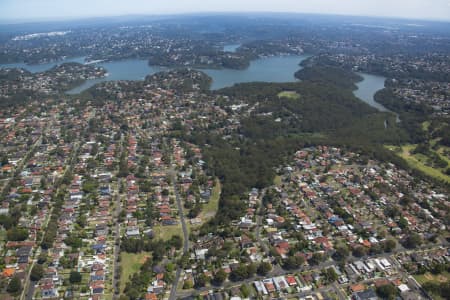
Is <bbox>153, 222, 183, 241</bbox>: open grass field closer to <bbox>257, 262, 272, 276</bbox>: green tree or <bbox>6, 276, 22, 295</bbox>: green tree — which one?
<bbox>257, 262, 272, 276</bbox>: green tree

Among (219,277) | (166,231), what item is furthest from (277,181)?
(219,277)

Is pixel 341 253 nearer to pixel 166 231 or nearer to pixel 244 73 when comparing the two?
pixel 166 231

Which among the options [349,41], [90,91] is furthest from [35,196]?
[349,41]

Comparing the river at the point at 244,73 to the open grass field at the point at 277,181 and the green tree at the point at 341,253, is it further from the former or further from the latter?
the green tree at the point at 341,253

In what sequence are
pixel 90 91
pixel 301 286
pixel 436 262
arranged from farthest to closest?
pixel 90 91, pixel 436 262, pixel 301 286

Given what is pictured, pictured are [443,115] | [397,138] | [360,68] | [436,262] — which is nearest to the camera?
[436,262]

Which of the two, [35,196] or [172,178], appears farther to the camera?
[172,178]

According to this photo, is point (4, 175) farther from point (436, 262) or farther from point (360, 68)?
point (360, 68)
